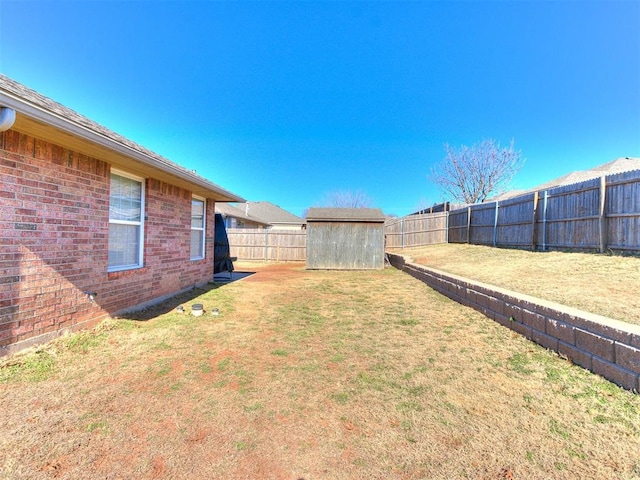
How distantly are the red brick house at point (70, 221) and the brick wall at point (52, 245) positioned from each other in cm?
1

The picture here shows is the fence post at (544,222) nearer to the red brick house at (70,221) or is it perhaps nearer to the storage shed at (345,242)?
the storage shed at (345,242)

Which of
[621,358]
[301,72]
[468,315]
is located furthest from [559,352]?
[301,72]

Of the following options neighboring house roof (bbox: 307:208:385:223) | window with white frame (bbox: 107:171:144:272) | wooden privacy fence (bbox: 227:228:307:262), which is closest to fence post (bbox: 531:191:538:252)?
neighboring house roof (bbox: 307:208:385:223)

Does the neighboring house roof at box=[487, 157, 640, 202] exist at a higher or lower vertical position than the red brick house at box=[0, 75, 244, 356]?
higher

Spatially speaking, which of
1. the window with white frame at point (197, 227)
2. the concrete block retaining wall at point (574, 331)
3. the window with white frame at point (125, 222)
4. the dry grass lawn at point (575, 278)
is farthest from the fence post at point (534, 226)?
the window with white frame at point (125, 222)

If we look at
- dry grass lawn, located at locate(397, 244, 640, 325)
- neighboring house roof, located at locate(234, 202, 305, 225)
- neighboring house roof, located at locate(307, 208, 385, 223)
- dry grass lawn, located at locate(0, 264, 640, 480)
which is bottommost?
dry grass lawn, located at locate(0, 264, 640, 480)

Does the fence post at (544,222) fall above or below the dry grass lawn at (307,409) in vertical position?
above

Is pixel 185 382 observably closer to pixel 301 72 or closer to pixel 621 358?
pixel 621 358

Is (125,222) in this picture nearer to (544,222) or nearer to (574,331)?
(574,331)

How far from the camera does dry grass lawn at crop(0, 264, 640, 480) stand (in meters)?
1.81

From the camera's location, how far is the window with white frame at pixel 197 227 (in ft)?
25.4

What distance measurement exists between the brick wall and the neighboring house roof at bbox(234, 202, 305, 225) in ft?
96.2

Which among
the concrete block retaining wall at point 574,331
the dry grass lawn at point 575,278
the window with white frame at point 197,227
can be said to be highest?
the window with white frame at point 197,227

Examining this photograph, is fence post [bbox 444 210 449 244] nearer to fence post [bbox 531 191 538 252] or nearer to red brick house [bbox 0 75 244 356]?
fence post [bbox 531 191 538 252]
